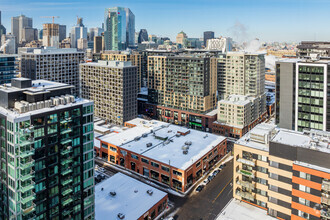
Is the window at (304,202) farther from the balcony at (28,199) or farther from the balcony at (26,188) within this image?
the balcony at (26,188)

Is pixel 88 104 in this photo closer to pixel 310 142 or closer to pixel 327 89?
pixel 310 142

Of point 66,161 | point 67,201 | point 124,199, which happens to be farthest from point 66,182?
point 124,199

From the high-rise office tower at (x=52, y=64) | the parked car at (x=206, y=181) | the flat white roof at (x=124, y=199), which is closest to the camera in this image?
the flat white roof at (x=124, y=199)

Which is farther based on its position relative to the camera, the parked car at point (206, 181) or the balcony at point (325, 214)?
the parked car at point (206, 181)

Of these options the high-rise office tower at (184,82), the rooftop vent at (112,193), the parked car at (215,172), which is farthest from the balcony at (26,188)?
the high-rise office tower at (184,82)

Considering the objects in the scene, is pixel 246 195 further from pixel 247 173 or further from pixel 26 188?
pixel 26 188

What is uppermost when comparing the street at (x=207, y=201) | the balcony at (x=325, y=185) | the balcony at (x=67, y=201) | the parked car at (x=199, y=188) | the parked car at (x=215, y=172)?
the balcony at (x=325, y=185)
